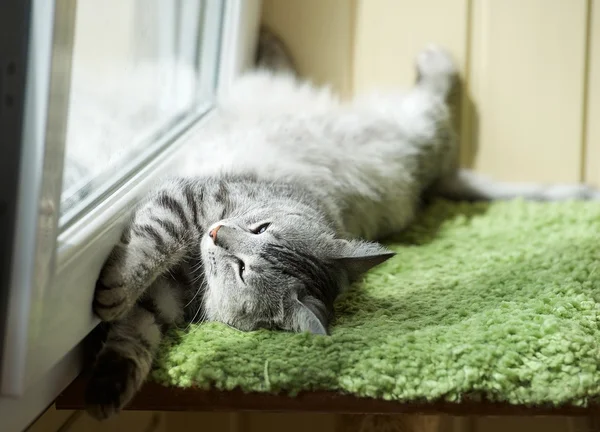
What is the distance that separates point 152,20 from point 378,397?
110 centimetres

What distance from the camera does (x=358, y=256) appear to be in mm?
1287

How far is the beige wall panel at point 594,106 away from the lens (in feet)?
6.59

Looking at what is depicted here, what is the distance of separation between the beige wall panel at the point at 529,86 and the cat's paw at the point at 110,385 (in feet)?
4.82

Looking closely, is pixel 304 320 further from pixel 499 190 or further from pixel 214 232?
pixel 499 190

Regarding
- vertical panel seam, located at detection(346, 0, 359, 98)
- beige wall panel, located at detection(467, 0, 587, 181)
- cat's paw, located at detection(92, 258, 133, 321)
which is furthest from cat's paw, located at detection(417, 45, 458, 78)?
cat's paw, located at detection(92, 258, 133, 321)

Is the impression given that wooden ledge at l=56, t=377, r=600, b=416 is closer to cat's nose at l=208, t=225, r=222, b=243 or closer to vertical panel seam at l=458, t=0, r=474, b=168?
cat's nose at l=208, t=225, r=222, b=243

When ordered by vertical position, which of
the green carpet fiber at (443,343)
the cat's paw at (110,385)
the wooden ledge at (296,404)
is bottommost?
the wooden ledge at (296,404)

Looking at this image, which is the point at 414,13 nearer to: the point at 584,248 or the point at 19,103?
the point at 584,248

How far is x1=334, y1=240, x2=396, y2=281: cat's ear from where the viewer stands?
4.19 feet

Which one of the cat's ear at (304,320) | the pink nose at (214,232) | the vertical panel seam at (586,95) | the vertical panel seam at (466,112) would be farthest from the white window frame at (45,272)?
the vertical panel seam at (586,95)

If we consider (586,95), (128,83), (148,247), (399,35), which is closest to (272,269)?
(148,247)

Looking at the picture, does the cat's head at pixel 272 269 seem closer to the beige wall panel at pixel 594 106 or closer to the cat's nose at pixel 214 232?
the cat's nose at pixel 214 232

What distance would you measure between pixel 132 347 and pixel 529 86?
1.53m

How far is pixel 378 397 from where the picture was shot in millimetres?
1063
